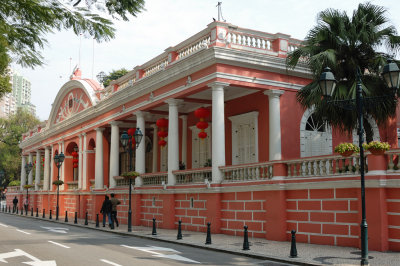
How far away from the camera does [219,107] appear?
17.6m

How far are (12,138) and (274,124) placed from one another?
54.8 metres

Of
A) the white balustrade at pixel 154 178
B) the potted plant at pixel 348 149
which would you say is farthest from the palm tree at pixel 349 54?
the white balustrade at pixel 154 178

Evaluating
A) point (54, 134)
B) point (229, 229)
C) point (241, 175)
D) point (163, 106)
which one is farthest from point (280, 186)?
point (54, 134)

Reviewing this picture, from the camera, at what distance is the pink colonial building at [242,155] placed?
12820 millimetres

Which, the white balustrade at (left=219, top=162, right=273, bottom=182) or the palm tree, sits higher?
the palm tree

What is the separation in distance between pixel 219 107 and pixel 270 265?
839 centimetres

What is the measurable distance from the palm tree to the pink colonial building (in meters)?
2.27

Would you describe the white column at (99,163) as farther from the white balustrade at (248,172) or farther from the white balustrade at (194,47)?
the white balustrade at (248,172)

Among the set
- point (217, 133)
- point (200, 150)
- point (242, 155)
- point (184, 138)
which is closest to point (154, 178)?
point (200, 150)

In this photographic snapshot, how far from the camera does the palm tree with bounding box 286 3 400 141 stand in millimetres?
15477

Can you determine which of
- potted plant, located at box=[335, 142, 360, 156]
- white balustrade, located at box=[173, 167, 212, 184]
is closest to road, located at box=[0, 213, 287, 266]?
potted plant, located at box=[335, 142, 360, 156]

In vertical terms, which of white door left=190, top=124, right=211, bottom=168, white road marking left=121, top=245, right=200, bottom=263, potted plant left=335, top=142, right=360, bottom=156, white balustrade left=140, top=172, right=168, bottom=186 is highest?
white door left=190, top=124, right=211, bottom=168

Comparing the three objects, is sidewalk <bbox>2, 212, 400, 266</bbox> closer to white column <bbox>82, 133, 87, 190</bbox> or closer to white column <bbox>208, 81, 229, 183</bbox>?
white column <bbox>208, 81, 229, 183</bbox>

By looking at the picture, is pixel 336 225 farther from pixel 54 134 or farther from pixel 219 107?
pixel 54 134
